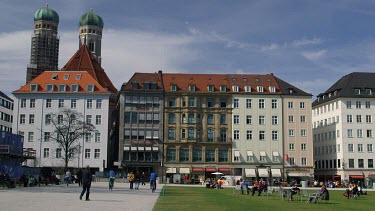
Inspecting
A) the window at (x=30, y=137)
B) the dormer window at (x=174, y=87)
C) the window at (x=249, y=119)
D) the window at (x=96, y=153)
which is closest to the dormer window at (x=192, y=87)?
the dormer window at (x=174, y=87)

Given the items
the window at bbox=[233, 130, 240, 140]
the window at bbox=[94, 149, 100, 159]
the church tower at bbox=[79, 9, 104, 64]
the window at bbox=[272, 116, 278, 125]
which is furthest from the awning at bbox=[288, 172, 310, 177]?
the church tower at bbox=[79, 9, 104, 64]

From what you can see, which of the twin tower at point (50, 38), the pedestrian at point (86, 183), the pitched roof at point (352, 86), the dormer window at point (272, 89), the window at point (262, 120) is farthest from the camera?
the twin tower at point (50, 38)

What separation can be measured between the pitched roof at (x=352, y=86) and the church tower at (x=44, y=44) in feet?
261

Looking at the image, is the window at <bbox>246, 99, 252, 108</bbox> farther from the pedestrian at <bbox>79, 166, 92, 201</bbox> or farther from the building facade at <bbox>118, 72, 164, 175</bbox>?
the pedestrian at <bbox>79, 166, 92, 201</bbox>

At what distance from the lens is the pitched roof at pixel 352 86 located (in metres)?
101

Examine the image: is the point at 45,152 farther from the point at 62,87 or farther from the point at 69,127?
the point at 62,87

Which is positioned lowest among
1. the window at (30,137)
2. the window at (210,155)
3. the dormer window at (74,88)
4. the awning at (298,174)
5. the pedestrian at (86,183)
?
the awning at (298,174)

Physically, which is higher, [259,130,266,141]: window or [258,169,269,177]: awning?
[259,130,266,141]: window

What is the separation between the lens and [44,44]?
159 metres

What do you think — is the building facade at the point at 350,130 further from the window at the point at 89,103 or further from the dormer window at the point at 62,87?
the dormer window at the point at 62,87

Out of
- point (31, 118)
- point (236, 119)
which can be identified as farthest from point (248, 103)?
point (31, 118)

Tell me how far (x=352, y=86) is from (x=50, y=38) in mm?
97136

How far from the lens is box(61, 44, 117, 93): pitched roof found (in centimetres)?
12050

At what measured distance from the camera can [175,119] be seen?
316ft
